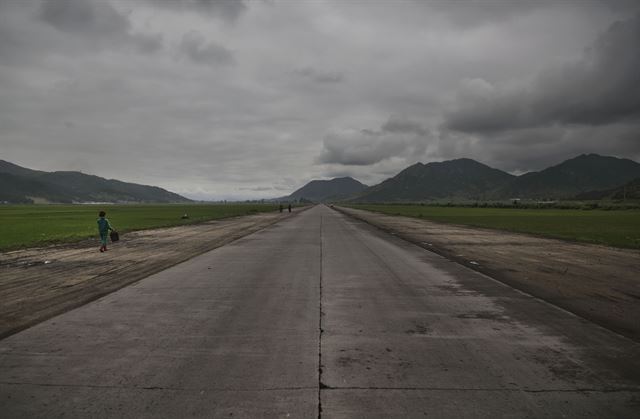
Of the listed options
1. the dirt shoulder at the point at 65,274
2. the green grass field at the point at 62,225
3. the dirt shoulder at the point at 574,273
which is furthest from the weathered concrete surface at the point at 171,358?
the green grass field at the point at 62,225

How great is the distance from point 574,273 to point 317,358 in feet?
34.0

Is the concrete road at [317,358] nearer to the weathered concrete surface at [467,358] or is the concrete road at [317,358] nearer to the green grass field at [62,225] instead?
the weathered concrete surface at [467,358]

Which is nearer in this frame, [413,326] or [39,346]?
[39,346]

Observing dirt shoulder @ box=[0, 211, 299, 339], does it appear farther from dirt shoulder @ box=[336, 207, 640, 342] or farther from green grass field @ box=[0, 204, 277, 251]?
dirt shoulder @ box=[336, 207, 640, 342]

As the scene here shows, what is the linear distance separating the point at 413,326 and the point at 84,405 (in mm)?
4685

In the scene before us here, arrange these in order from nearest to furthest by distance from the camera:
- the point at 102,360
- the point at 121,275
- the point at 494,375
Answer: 1. the point at 494,375
2. the point at 102,360
3. the point at 121,275

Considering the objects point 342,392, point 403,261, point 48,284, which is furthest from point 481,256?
point 48,284

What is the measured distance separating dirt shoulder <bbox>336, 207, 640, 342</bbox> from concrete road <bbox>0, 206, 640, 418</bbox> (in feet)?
2.47

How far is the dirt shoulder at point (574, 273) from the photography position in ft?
25.5

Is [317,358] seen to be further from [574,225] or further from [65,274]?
[574,225]

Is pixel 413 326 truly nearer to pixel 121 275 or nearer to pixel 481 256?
pixel 121 275

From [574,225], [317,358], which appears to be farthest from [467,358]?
[574,225]

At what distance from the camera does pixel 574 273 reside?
477 inches

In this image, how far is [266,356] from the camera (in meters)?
5.23
